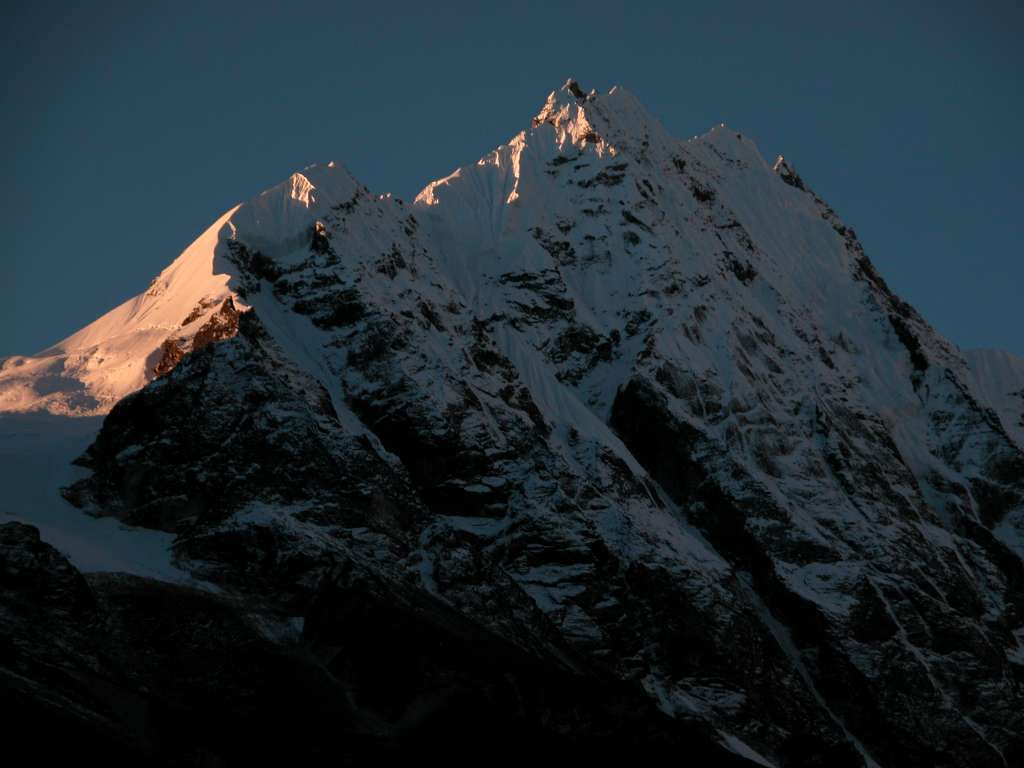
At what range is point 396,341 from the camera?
486 feet

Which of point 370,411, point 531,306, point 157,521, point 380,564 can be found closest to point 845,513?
point 531,306

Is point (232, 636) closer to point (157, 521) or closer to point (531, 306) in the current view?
point (157, 521)

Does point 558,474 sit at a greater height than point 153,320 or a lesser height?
lesser

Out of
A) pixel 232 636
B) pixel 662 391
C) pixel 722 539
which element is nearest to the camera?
pixel 232 636

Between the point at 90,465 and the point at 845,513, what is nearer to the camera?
the point at 90,465

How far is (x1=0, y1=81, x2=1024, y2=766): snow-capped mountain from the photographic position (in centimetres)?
12075

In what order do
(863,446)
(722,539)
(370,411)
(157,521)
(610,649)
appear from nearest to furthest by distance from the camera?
(157,521), (610,649), (370,411), (722,539), (863,446)

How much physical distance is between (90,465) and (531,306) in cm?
6738

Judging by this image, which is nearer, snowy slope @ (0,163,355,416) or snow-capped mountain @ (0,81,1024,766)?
snow-capped mountain @ (0,81,1024,766)

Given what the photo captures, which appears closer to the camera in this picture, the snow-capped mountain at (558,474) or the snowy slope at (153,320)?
the snow-capped mountain at (558,474)

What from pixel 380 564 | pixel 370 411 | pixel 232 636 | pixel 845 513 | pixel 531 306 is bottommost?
pixel 232 636

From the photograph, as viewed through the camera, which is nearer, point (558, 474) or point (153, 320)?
point (558, 474)

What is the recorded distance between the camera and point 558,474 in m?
146

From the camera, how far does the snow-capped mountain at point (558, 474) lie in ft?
396
